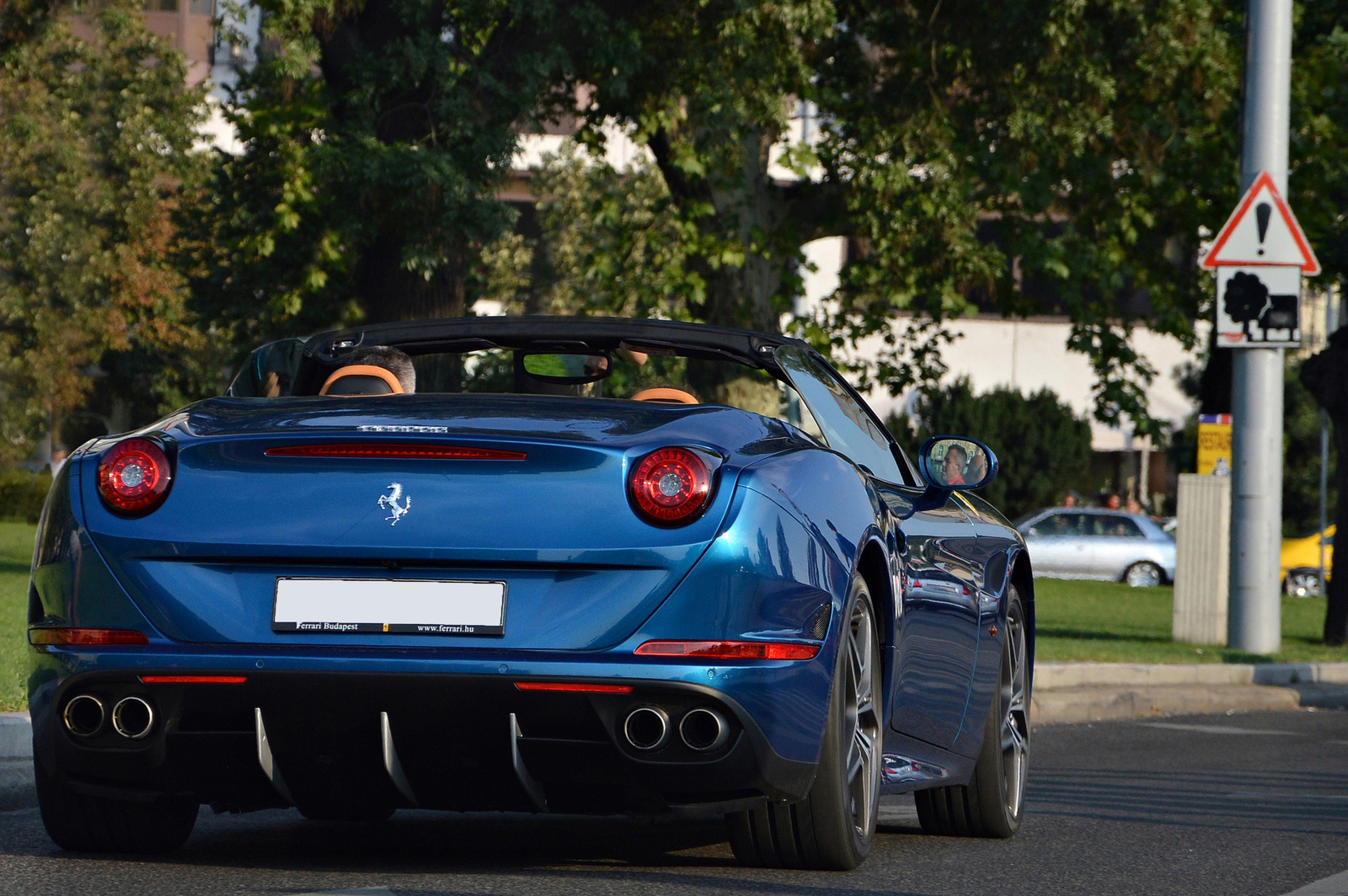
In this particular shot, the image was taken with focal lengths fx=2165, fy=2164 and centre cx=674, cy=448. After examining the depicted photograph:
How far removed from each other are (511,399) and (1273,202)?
11.5m

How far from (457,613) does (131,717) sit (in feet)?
2.51

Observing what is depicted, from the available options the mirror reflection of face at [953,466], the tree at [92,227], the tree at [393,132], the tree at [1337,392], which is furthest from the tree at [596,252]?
the mirror reflection of face at [953,466]

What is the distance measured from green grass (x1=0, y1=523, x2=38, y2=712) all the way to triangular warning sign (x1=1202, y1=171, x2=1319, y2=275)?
27.7ft

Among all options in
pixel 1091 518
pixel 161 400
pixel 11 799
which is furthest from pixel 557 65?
pixel 161 400

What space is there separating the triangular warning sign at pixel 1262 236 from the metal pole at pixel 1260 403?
0.30 meters

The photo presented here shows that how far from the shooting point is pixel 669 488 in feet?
14.6

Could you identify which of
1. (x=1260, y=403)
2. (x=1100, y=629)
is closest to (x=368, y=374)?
(x=1260, y=403)

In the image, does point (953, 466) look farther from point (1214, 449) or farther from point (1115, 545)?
point (1115, 545)

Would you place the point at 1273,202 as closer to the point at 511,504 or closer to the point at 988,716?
the point at 988,716

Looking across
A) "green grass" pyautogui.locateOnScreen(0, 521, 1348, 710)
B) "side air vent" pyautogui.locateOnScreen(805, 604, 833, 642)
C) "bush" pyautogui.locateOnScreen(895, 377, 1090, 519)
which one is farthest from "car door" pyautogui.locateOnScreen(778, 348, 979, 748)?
"bush" pyautogui.locateOnScreen(895, 377, 1090, 519)

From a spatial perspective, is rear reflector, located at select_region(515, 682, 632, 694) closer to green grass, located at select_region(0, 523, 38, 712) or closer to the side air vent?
the side air vent

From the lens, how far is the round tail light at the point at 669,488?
4449 mm

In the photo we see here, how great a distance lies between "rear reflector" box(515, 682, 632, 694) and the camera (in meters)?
4.36

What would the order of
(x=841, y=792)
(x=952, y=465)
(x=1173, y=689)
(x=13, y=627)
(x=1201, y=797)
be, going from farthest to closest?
(x=1173, y=689) < (x=13, y=627) < (x=1201, y=797) < (x=952, y=465) < (x=841, y=792)
